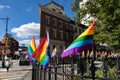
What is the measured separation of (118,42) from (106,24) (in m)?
1.46

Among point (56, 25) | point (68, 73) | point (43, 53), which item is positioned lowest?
point (68, 73)

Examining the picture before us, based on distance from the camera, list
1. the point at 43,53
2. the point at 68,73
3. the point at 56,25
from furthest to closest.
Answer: the point at 56,25 → the point at 68,73 → the point at 43,53

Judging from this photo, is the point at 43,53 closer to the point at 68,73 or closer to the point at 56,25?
the point at 68,73

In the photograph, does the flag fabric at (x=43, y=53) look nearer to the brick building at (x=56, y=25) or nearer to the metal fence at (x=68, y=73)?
the metal fence at (x=68, y=73)

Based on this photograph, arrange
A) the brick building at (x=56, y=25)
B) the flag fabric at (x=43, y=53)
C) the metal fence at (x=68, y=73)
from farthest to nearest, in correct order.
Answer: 1. the brick building at (x=56, y=25)
2. the flag fabric at (x=43, y=53)
3. the metal fence at (x=68, y=73)

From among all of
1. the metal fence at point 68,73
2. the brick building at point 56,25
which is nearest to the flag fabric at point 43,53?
the metal fence at point 68,73

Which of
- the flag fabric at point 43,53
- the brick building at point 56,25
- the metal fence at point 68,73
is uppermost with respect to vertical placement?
the brick building at point 56,25

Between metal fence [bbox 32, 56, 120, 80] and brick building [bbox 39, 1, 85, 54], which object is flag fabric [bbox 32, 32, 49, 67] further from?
brick building [bbox 39, 1, 85, 54]

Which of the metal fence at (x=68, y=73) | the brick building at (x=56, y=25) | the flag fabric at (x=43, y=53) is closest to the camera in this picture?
the metal fence at (x=68, y=73)

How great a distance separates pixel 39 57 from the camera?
25.3 feet

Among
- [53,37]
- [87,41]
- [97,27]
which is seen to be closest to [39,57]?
[87,41]

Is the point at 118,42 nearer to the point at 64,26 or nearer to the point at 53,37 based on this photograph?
the point at 53,37

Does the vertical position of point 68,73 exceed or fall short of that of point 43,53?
it falls short

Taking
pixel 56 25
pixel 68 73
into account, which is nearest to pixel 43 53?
pixel 68 73
